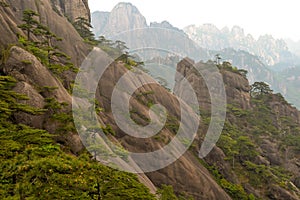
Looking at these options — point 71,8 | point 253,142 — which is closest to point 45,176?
point 253,142

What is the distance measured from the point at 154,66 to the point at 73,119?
95.2 m

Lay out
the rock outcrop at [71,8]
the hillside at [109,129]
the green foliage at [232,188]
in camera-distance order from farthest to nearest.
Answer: the rock outcrop at [71,8]
the green foliage at [232,188]
the hillside at [109,129]

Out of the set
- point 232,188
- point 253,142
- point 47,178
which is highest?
point 47,178

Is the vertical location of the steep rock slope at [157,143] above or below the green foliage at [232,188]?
above

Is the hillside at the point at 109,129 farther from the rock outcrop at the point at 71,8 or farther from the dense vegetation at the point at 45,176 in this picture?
the rock outcrop at the point at 71,8

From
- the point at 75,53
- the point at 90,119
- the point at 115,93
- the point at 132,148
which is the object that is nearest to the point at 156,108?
the point at 115,93

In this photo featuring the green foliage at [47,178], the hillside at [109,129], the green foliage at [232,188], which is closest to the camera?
the green foliage at [47,178]

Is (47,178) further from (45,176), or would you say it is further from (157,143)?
(157,143)

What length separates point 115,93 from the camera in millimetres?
31438

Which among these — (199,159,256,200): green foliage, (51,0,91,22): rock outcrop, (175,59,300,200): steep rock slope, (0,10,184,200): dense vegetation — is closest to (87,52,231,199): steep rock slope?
(199,159,256,200): green foliage

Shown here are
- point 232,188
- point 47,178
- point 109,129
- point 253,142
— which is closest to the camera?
point 47,178

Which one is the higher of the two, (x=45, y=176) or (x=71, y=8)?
(x=71, y=8)

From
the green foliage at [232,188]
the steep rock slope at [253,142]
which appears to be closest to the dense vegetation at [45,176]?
the green foliage at [232,188]

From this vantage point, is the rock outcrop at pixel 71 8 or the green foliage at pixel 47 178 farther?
the rock outcrop at pixel 71 8
